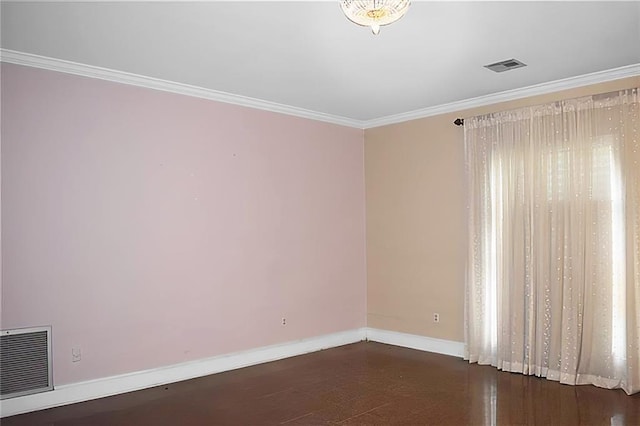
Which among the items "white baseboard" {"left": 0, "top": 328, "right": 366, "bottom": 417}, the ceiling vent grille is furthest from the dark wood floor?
the ceiling vent grille

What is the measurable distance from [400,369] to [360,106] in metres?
2.83

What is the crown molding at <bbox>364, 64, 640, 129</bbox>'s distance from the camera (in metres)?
4.51

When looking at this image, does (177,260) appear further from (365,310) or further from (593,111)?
(593,111)

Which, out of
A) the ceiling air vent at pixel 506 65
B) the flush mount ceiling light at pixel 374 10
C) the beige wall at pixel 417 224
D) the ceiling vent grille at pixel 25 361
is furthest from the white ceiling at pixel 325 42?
the ceiling vent grille at pixel 25 361

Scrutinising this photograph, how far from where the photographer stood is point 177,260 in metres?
4.87

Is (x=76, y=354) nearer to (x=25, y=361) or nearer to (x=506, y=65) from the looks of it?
(x=25, y=361)

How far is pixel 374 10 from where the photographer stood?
2682 millimetres

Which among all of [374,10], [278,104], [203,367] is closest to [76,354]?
[203,367]

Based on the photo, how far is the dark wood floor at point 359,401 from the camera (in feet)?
12.5

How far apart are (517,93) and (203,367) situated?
4082 mm

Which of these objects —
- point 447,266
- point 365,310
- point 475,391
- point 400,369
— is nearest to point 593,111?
point 447,266

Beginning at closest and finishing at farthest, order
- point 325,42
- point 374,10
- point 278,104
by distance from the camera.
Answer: point 374,10
point 325,42
point 278,104

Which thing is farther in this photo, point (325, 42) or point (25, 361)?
point (25, 361)

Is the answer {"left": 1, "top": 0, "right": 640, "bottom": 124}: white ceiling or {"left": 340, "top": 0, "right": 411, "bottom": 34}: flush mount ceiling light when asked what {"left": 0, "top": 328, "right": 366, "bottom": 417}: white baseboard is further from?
{"left": 340, "top": 0, "right": 411, "bottom": 34}: flush mount ceiling light
